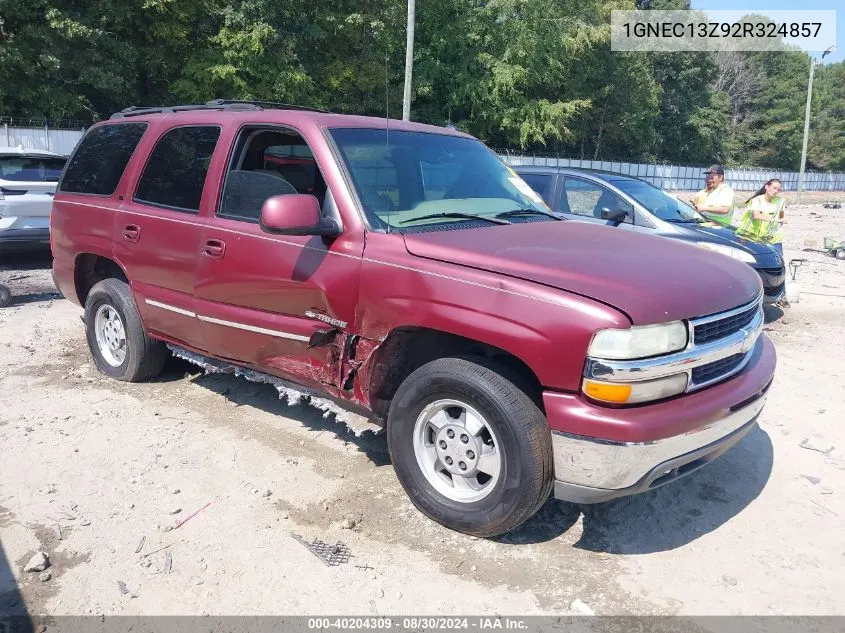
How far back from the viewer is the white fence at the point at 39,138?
20.0 metres

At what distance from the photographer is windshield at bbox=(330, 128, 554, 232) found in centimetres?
375

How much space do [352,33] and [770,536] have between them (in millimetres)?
27939

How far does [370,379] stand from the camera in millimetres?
3625

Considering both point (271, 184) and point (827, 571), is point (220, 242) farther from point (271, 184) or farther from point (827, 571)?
point (827, 571)

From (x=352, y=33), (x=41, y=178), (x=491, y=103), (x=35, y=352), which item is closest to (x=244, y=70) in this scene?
(x=352, y=33)

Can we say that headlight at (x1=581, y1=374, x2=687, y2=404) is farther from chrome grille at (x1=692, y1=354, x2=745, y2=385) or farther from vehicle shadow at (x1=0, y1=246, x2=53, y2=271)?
vehicle shadow at (x1=0, y1=246, x2=53, y2=271)

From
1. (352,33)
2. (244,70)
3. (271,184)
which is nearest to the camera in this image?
(271,184)

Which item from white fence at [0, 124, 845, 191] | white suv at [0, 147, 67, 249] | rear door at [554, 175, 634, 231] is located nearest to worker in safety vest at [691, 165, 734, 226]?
white fence at [0, 124, 845, 191]

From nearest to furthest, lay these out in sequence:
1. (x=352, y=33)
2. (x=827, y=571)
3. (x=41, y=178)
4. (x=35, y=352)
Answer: (x=827, y=571) < (x=35, y=352) < (x=41, y=178) < (x=352, y=33)

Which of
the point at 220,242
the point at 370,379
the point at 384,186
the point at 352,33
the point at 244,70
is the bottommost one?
the point at 370,379

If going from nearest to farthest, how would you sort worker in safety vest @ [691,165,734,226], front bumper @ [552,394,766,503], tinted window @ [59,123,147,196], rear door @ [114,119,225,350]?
front bumper @ [552,394,766,503], rear door @ [114,119,225,350], tinted window @ [59,123,147,196], worker in safety vest @ [691,165,734,226]

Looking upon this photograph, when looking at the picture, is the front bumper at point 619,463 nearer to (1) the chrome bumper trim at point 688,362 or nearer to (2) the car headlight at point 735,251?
(1) the chrome bumper trim at point 688,362

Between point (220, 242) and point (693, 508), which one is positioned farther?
point (220, 242)

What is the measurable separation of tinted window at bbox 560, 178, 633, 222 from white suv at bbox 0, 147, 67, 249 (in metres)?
6.32
